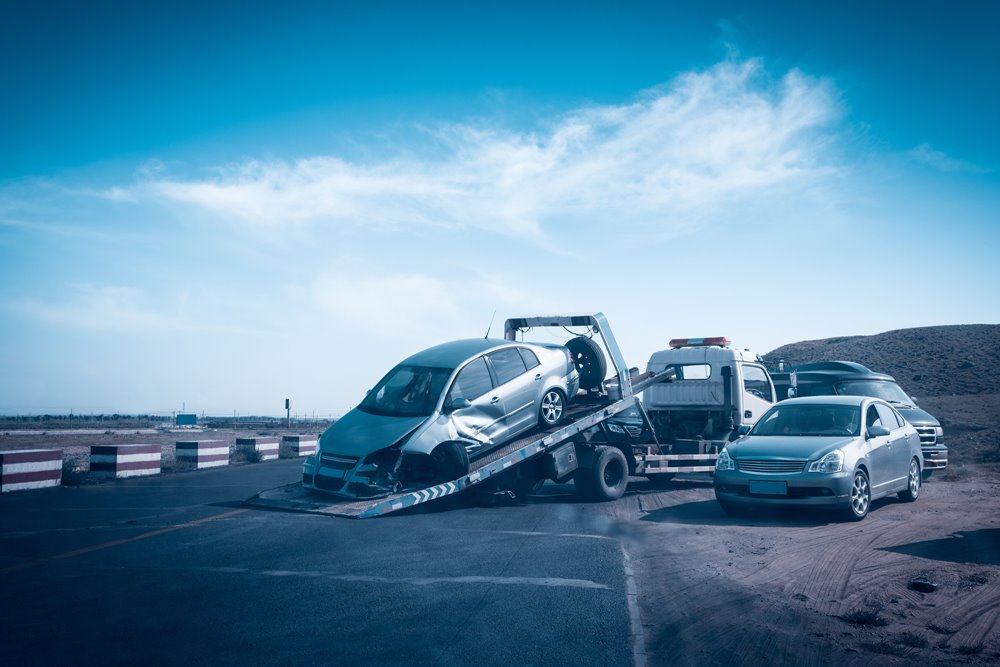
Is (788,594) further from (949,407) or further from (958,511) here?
(949,407)

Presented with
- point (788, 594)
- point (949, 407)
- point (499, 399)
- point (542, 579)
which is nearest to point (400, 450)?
Result: point (499, 399)

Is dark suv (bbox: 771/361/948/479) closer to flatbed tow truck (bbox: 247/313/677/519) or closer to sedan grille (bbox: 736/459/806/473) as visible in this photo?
flatbed tow truck (bbox: 247/313/677/519)

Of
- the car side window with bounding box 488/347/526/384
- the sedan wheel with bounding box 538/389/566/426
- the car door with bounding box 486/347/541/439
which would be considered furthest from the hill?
the car side window with bounding box 488/347/526/384

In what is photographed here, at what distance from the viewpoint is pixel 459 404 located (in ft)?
35.1

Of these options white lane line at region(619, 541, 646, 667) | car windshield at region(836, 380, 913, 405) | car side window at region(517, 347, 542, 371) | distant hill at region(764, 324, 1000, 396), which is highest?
distant hill at region(764, 324, 1000, 396)

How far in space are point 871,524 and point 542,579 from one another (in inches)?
223

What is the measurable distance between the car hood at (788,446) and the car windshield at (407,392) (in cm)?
442

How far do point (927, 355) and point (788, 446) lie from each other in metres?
63.4

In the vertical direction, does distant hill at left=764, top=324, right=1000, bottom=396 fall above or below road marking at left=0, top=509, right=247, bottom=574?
above

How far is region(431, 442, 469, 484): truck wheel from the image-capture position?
10406 mm

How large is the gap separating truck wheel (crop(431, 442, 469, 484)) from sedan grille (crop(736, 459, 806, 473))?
12.8ft

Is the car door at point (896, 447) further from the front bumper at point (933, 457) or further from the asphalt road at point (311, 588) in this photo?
the asphalt road at point (311, 588)

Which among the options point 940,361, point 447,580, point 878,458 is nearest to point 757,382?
point 878,458

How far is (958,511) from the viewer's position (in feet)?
36.3
